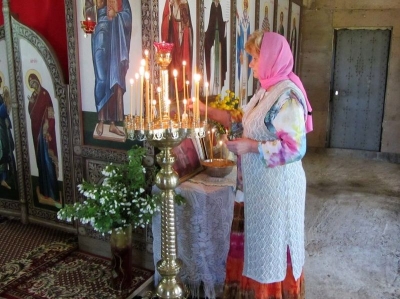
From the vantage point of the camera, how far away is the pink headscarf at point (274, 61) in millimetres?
1860

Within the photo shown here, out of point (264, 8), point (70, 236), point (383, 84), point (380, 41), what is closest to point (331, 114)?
point (383, 84)

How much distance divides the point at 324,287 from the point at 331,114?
4586 mm

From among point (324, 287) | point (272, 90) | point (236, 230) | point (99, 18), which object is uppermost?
point (99, 18)

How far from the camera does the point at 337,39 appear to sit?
6.68 meters

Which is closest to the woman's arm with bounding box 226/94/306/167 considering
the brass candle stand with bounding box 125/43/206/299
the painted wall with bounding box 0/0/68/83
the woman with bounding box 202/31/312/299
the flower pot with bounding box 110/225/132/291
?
the woman with bounding box 202/31/312/299

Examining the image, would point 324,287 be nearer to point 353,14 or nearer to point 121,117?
point 121,117

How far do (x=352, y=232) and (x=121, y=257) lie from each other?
220cm

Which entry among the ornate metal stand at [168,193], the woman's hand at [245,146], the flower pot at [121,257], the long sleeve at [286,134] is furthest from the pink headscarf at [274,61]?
the flower pot at [121,257]

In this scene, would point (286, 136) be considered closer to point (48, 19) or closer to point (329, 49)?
point (48, 19)

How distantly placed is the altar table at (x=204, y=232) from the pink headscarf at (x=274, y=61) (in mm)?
853

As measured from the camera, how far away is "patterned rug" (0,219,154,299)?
2.64 metres

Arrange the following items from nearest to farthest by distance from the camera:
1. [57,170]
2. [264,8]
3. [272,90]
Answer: [272,90], [57,170], [264,8]

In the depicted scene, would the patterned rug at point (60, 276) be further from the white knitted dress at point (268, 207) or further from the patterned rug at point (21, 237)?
the white knitted dress at point (268, 207)

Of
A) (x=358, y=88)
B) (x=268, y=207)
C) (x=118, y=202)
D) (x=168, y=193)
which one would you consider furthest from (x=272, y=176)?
(x=358, y=88)
